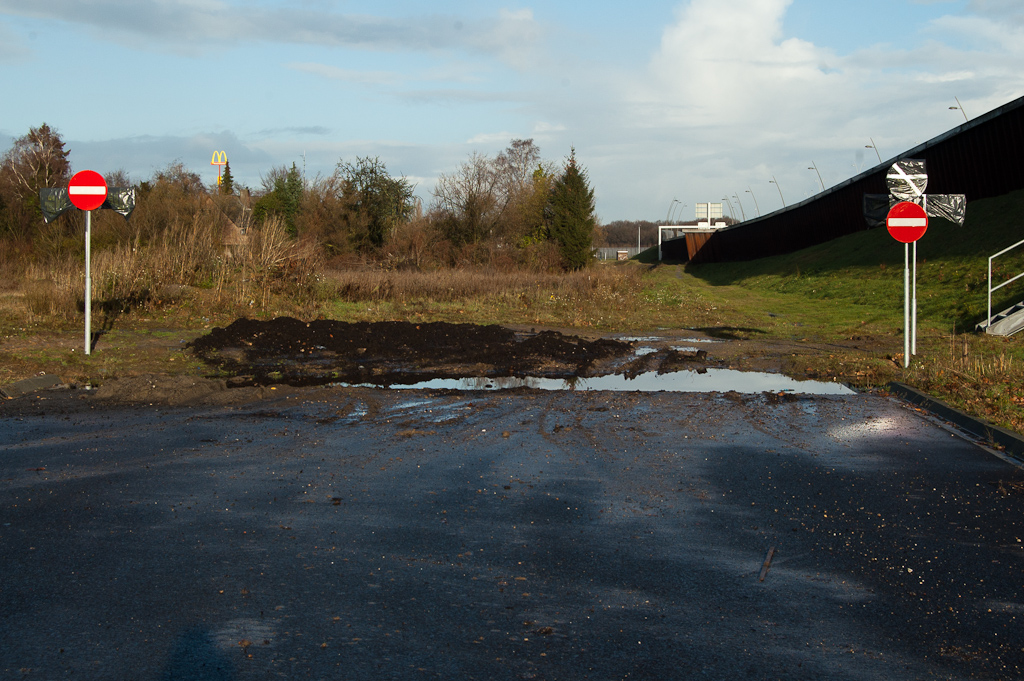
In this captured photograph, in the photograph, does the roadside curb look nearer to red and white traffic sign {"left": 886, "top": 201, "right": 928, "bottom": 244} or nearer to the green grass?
red and white traffic sign {"left": 886, "top": 201, "right": 928, "bottom": 244}

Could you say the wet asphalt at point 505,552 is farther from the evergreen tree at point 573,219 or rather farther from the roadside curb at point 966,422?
the evergreen tree at point 573,219

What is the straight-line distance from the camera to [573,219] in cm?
4900

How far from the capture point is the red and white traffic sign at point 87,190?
15.4 meters

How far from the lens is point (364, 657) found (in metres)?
3.84

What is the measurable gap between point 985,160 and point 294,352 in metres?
29.7

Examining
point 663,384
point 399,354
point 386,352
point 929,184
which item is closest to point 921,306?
point 929,184

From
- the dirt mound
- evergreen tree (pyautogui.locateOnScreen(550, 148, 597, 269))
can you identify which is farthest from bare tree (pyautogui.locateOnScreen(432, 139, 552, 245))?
the dirt mound

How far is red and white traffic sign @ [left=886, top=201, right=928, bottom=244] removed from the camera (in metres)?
14.0

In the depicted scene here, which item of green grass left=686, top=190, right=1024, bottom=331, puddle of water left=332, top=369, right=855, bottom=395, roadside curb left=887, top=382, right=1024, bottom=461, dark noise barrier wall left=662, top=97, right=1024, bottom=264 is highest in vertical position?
dark noise barrier wall left=662, top=97, right=1024, bottom=264

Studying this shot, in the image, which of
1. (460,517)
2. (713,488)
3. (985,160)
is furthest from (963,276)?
(460,517)

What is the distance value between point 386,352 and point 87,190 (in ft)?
20.3

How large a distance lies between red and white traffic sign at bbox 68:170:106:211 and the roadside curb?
1389cm

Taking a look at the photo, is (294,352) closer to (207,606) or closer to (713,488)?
(713,488)

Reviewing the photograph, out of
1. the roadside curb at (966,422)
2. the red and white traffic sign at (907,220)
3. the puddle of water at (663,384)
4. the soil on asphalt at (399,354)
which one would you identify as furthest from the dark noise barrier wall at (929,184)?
the roadside curb at (966,422)
